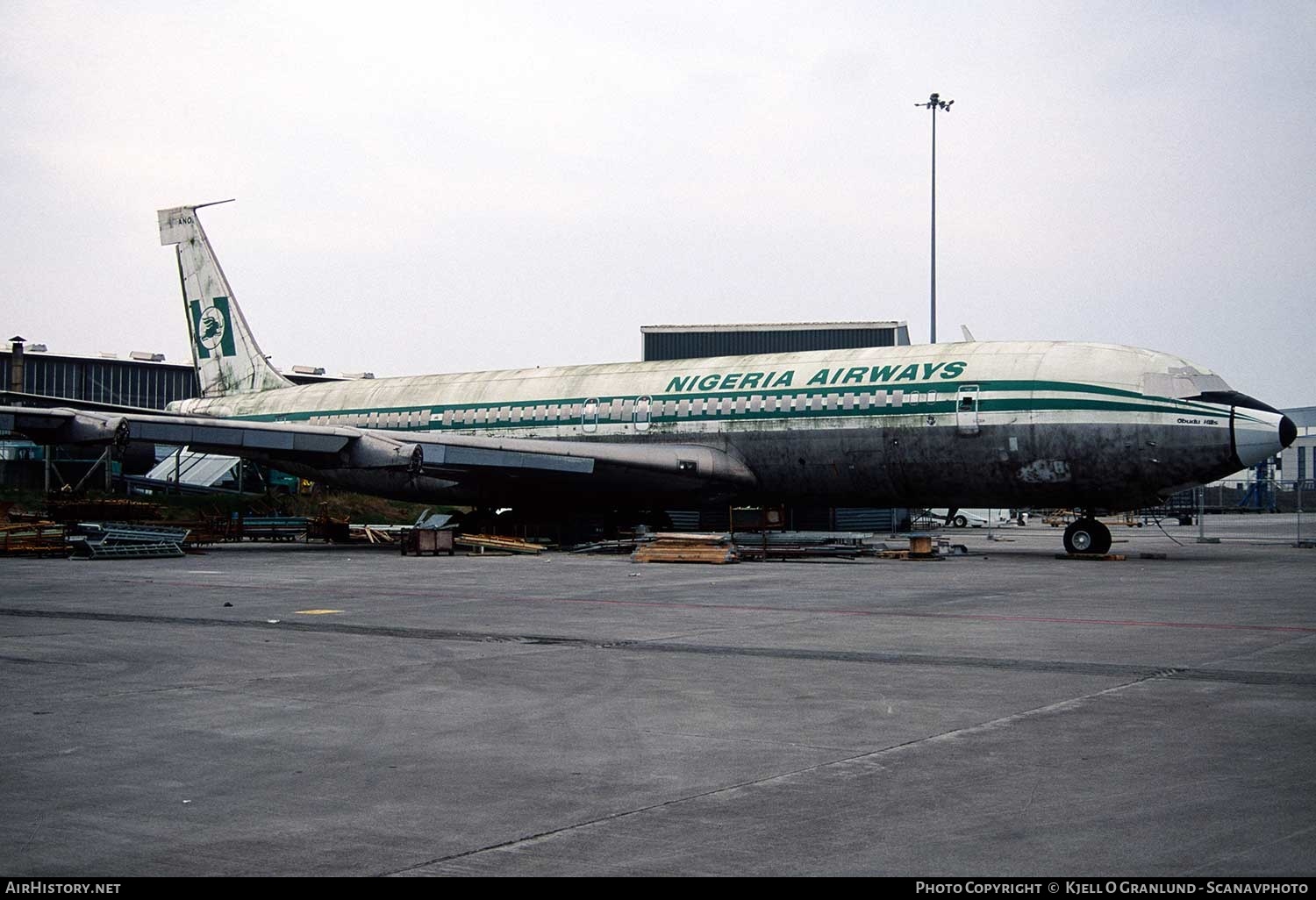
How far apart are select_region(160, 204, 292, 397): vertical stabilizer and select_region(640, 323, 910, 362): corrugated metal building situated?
67.3 feet

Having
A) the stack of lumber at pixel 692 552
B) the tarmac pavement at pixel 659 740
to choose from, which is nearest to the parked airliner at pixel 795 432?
the stack of lumber at pixel 692 552

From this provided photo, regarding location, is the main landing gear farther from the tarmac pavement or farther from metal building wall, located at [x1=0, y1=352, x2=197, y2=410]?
metal building wall, located at [x1=0, y1=352, x2=197, y2=410]

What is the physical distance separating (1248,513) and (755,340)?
158 ft

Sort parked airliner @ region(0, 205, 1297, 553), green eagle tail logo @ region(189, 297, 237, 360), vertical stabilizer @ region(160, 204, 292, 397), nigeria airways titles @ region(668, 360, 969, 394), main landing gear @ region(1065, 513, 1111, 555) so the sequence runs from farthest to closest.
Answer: green eagle tail logo @ region(189, 297, 237, 360) < vertical stabilizer @ region(160, 204, 292, 397) < nigeria airways titles @ region(668, 360, 969, 394) < main landing gear @ region(1065, 513, 1111, 555) < parked airliner @ region(0, 205, 1297, 553)

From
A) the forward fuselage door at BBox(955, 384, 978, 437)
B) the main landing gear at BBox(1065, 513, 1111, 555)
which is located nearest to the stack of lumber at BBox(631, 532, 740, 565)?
the forward fuselage door at BBox(955, 384, 978, 437)

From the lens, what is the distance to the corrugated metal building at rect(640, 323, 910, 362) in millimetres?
58562

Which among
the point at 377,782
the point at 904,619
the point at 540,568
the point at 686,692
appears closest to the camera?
the point at 377,782

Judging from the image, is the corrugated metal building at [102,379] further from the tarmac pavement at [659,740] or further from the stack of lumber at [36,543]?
the tarmac pavement at [659,740]

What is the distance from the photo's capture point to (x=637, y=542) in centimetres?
3091

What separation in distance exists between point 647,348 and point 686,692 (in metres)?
51.4

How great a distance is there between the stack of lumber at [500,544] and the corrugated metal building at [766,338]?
26.1 metres

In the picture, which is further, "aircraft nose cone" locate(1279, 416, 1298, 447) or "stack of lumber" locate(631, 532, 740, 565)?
"stack of lumber" locate(631, 532, 740, 565)

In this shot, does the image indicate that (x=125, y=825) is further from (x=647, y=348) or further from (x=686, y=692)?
(x=647, y=348)

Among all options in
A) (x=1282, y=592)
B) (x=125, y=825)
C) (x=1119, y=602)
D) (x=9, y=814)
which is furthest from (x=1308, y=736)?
(x=1282, y=592)
